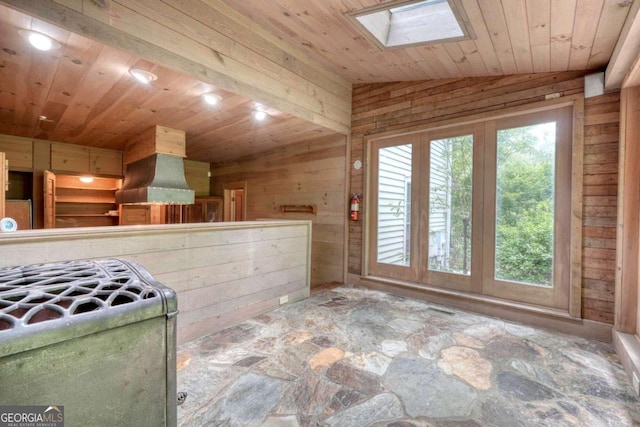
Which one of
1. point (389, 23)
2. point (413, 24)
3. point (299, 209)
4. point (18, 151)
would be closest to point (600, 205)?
point (413, 24)

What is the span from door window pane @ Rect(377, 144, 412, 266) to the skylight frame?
1.41 m

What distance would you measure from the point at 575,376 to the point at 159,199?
431 cm

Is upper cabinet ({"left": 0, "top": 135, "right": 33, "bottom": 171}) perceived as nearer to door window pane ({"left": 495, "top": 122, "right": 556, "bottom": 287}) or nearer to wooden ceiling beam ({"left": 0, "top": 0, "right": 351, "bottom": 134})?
wooden ceiling beam ({"left": 0, "top": 0, "right": 351, "bottom": 134})

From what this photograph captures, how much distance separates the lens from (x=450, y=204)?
140 inches

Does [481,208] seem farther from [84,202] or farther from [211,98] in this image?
[84,202]

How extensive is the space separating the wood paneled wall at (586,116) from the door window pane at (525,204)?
273 millimetres

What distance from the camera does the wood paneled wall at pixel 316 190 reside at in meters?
4.46

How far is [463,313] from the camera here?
128 inches

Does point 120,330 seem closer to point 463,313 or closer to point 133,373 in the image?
point 133,373

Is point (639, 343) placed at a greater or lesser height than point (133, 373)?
lesser

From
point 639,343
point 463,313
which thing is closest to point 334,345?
point 463,313

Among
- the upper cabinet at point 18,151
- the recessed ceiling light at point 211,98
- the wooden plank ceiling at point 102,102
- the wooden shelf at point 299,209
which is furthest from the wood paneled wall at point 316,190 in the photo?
the upper cabinet at point 18,151

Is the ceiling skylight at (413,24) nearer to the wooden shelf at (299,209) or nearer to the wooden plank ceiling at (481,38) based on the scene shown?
the wooden plank ceiling at (481,38)

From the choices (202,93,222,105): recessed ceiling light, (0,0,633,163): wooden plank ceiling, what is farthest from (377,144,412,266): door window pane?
(202,93,222,105): recessed ceiling light
